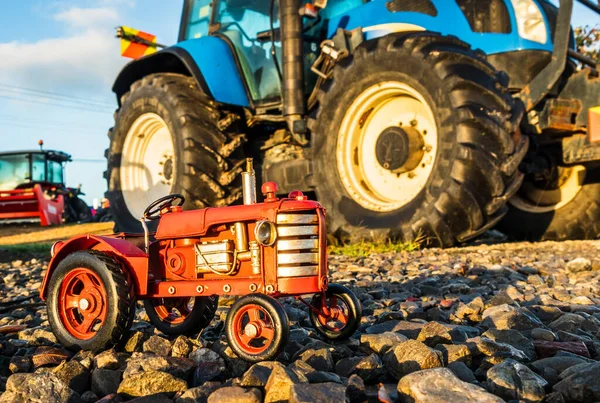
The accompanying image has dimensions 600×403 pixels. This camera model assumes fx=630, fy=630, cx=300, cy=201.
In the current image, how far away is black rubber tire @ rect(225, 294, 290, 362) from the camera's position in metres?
1.92

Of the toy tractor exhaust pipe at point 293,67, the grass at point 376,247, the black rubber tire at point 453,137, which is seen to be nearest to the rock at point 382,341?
the black rubber tire at point 453,137

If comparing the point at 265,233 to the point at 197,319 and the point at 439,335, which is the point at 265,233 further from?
the point at 439,335

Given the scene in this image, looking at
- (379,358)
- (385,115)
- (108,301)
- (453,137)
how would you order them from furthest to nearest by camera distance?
(385,115)
(453,137)
(108,301)
(379,358)

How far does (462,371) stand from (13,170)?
19.5 meters

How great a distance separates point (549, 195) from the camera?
618cm

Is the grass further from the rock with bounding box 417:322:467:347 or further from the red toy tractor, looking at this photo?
the rock with bounding box 417:322:467:347

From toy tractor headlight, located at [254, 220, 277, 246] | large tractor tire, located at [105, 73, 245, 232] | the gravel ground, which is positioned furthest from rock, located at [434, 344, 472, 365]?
large tractor tire, located at [105, 73, 245, 232]

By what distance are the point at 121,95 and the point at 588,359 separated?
265 inches

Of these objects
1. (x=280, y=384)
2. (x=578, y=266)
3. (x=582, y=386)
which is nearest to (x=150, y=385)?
(x=280, y=384)

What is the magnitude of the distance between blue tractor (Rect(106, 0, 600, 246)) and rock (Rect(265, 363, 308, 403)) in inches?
121

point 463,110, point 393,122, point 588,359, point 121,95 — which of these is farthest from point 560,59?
point 121,95

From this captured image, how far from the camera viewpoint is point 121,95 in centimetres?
762

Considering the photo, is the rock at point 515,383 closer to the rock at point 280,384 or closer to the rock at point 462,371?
the rock at point 462,371

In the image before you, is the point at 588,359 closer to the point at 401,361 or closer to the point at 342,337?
the point at 401,361
